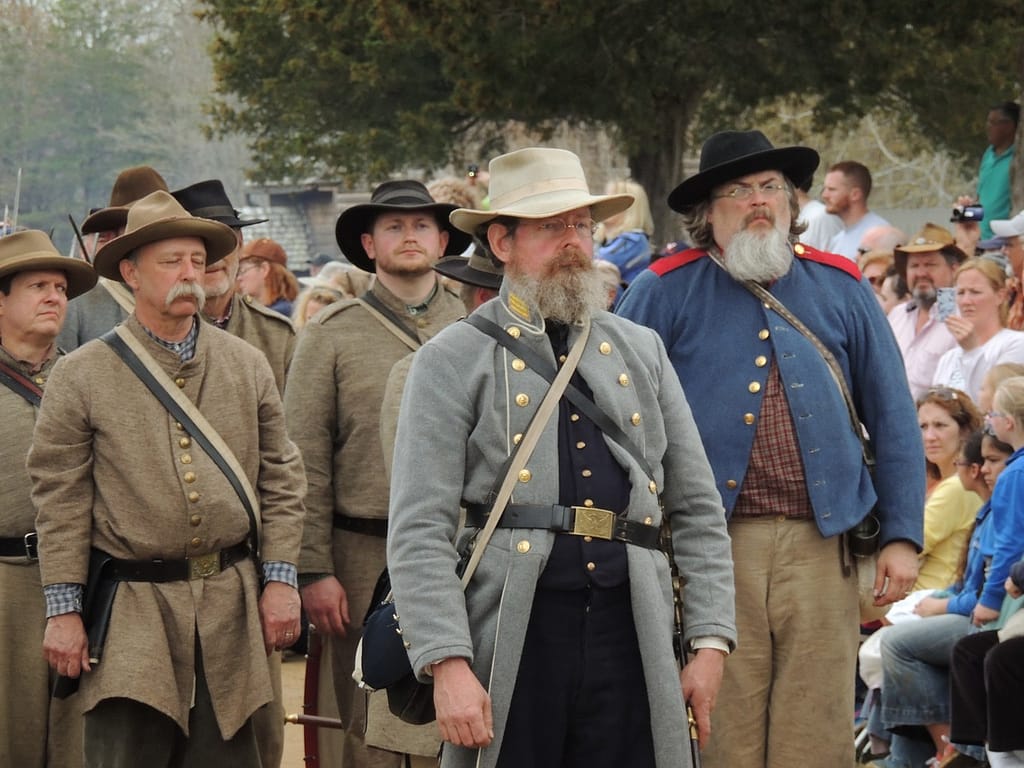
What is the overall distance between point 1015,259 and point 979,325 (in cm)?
120

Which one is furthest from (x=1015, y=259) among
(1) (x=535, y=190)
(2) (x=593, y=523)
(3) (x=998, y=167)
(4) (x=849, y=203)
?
(2) (x=593, y=523)

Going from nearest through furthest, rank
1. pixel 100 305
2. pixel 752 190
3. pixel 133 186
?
pixel 752 190 < pixel 100 305 < pixel 133 186

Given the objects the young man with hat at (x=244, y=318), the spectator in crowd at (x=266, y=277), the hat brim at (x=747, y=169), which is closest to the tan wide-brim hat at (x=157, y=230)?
the young man with hat at (x=244, y=318)

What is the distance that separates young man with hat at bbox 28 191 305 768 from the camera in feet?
18.7

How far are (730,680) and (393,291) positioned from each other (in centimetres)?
203

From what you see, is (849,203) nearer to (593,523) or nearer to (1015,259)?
(1015,259)

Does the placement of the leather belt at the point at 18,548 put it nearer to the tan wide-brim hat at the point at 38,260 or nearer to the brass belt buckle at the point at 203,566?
the brass belt buckle at the point at 203,566

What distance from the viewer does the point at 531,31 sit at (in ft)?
70.7

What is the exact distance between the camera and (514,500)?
14.7ft

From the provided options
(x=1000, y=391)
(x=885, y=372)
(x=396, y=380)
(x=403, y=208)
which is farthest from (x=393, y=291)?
(x=1000, y=391)

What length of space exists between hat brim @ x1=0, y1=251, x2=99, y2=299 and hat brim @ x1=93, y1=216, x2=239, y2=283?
0.64m

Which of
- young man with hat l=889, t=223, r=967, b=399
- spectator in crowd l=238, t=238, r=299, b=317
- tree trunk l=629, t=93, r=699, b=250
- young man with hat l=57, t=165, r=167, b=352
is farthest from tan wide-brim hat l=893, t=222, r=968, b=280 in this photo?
tree trunk l=629, t=93, r=699, b=250

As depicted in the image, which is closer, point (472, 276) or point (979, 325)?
point (472, 276)

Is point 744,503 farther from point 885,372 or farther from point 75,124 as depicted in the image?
point 75,124
